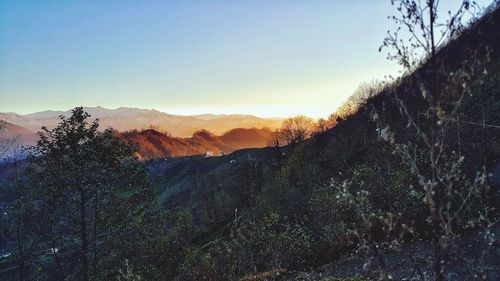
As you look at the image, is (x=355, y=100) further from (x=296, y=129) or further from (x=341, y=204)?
(x=341, y=204)

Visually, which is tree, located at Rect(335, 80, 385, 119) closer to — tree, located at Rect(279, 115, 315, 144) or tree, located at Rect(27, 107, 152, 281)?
tree, located at Rect(279, 115, 315, 144)

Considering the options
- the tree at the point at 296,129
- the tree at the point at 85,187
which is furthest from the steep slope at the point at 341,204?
the tree at the point at 296,129

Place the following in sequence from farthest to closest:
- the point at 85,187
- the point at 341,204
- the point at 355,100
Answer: the point at 355,100 → the point at 341,204 → the point at 85,187

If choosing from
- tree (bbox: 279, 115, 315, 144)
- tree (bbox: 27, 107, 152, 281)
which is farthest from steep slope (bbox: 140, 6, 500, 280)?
tree (bbox: 279, 115, 315, 144)

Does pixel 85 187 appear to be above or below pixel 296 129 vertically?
below

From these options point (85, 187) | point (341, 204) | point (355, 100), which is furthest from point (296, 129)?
point (85, 187)

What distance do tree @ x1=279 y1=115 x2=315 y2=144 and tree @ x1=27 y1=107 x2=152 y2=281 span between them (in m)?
62.7

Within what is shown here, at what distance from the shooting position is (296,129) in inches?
3420

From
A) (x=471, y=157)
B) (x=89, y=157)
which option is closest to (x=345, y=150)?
(x=471, y=157)

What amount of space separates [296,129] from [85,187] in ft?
232

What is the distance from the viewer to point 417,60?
397cm

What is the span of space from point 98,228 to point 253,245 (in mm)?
7685

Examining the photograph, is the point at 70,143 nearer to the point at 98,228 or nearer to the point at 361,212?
the point at 98,228

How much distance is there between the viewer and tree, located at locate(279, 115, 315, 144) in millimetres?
83375
